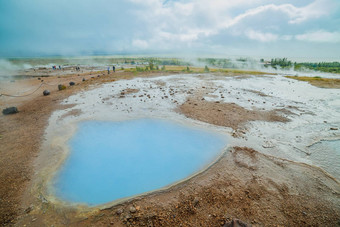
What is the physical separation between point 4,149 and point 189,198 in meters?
8.13

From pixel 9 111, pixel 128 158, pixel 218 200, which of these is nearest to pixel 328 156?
pixel 218 200

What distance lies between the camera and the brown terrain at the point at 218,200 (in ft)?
12.1

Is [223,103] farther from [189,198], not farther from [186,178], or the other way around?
[189,198]

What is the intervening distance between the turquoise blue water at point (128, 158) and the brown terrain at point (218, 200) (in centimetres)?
64

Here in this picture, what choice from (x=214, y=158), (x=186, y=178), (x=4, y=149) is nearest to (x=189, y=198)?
(x=186, y=178)

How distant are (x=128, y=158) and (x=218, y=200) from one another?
4008mm

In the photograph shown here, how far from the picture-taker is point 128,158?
6.61 m

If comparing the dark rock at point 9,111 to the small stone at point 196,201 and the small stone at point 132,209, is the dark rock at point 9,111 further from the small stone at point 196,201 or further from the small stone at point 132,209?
the small stone at point 196,201

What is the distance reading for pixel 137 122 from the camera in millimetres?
9758

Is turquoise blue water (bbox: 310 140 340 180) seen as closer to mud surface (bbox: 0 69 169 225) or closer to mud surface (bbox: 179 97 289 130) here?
mud surface (bbox: 179 97 289 130)

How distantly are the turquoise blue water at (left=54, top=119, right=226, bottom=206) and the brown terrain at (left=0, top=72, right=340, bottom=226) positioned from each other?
2.11 ft

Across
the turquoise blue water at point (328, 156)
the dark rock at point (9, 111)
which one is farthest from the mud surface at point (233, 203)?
the dark rock at point (9, 111)

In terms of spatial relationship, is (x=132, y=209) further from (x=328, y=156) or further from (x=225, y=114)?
(x=225, y=114)

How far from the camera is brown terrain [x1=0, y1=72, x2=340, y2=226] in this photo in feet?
12.1
